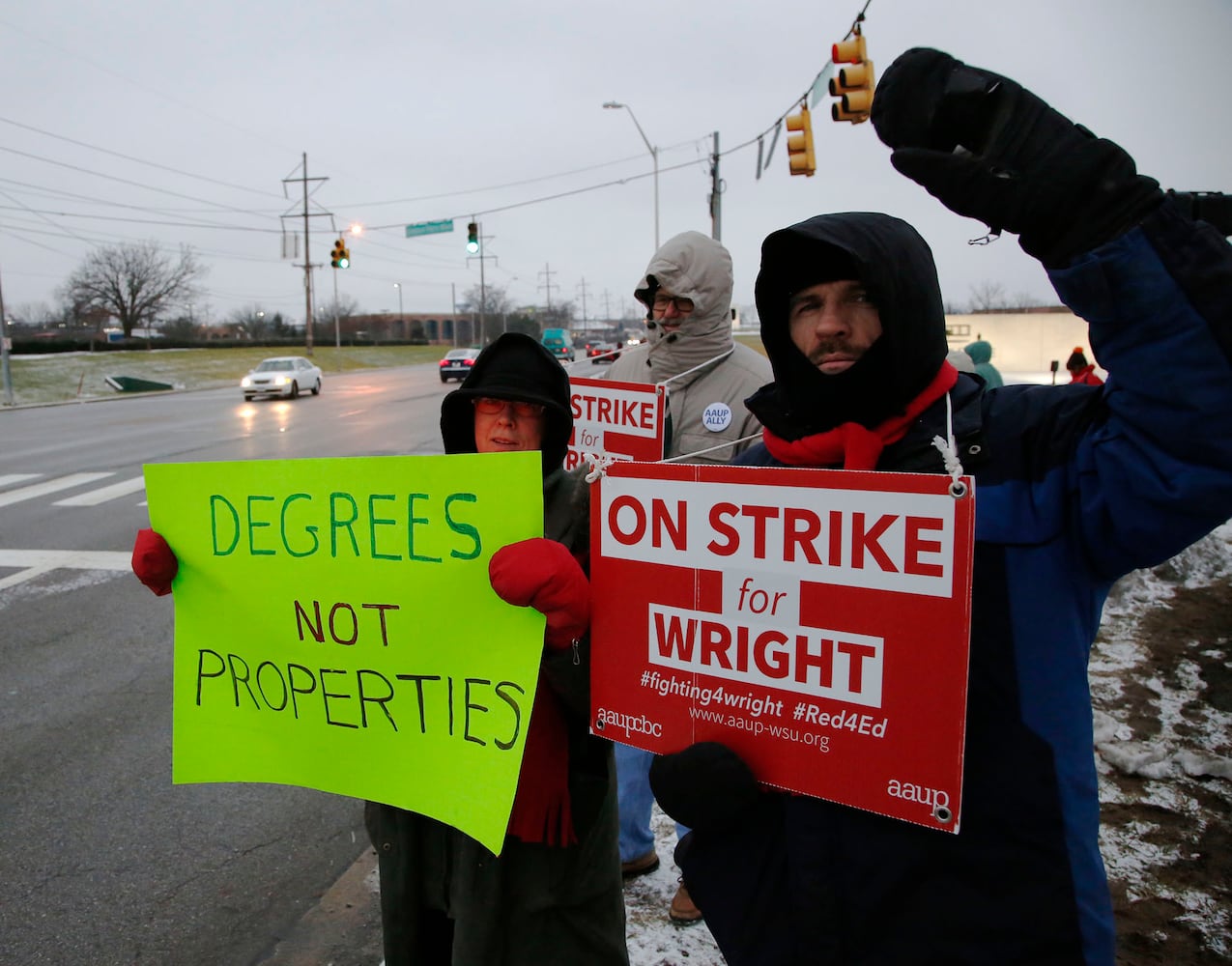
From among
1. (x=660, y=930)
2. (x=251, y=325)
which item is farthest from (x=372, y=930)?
(x=251, y=325)


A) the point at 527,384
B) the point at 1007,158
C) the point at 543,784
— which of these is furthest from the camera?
the point at 527,384

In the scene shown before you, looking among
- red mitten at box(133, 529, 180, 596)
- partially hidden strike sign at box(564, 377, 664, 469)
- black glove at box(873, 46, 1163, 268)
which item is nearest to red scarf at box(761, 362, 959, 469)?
black glove at box(873, 46, 1163, 268)

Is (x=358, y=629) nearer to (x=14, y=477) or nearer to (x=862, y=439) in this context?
(x=862, y=439)

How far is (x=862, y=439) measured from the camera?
138 centimetres

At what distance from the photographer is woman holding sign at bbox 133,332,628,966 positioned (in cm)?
175

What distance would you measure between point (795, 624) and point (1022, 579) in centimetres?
35

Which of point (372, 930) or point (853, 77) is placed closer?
point (372, 930)

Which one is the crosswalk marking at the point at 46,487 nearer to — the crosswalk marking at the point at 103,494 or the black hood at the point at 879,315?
the crosswalk marking at the point at 103,494

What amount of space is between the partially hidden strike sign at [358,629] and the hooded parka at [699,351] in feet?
4.89

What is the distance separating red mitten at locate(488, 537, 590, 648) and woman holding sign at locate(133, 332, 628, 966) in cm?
8

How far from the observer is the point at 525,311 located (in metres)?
97.4

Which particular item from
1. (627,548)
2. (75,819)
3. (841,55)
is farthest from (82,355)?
(627,548)

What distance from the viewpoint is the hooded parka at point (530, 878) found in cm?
176

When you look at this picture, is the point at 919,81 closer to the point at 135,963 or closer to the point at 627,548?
the point at 627,548
